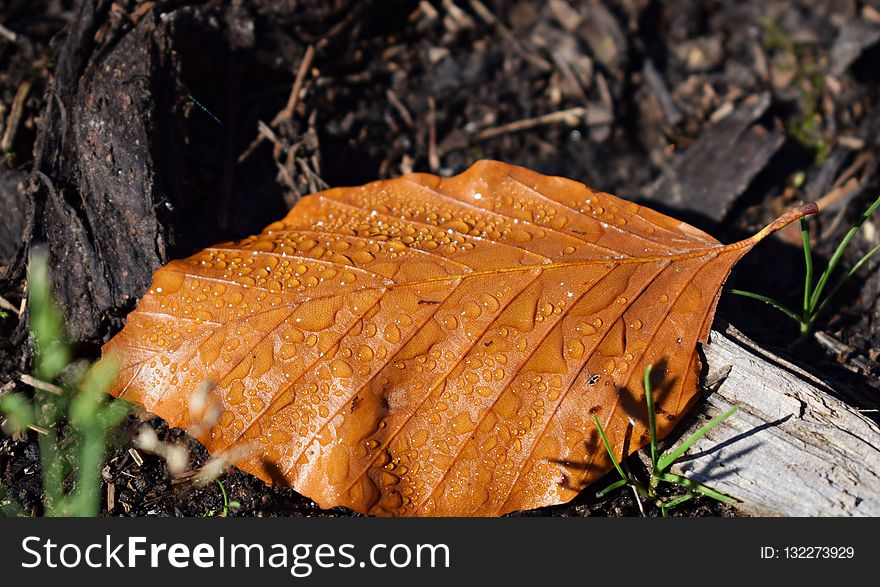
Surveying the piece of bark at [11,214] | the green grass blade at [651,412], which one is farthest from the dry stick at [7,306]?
the green grass blade at [651,412]

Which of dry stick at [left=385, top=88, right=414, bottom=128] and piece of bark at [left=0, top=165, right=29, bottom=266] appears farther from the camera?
dry stick at [left=385, top=88, right=414, bottom=128]

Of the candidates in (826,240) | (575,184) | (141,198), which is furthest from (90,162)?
(826,240)

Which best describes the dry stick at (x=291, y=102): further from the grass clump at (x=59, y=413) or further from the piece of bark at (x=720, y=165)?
the piece of bark at (x=720, y=165)

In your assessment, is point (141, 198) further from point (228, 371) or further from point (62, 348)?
point (228, 371)

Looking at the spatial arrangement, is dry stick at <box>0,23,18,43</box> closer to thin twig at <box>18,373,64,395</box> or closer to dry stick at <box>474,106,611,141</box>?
thin twig at <box>18,373,64,395</box>

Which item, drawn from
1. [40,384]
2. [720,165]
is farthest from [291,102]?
[720,165]

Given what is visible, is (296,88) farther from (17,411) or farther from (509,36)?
(17,411)

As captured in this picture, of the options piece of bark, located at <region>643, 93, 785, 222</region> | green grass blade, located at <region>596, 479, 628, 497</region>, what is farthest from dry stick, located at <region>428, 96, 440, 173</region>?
green grass blade, located at <region>596, 479, 628, 497</region>

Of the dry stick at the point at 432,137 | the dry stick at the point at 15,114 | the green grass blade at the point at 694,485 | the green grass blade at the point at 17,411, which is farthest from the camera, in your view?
the dry stick at the point at 432,137
